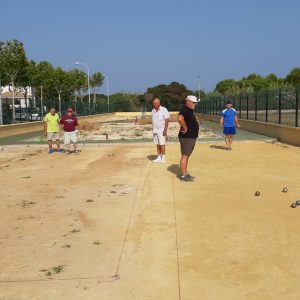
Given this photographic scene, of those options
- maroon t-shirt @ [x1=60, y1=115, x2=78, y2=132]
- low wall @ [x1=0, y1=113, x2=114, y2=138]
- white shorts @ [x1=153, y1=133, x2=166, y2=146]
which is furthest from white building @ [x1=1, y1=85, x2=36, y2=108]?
white shorts @ [x1=153, y1=133, x2=166, y2=146]

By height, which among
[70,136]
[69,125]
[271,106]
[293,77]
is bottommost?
[70,136]

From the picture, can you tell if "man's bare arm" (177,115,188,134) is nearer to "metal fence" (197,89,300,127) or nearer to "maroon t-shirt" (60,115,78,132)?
"maroon t-shirt" (60,115,78,132)

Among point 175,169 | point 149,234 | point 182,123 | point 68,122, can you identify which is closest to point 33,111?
point 68,122

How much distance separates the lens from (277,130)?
1914cm

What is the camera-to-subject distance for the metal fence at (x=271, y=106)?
677 inches

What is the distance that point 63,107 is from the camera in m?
37.8

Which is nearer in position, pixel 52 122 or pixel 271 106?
pixel 52 122

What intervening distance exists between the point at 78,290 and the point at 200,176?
6.29m

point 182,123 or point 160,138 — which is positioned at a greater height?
point 182,123

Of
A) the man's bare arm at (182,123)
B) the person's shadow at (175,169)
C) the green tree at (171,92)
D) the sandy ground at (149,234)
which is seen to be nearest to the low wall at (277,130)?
the sandy ground at (149,234)

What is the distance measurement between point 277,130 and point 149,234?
14606 millimetres

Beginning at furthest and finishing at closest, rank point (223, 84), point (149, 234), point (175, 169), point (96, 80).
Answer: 1. point (223, 84)
2. point (96, 80)
3. point (175, 169)
4. point (149, 234)

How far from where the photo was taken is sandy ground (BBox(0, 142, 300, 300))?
415 centimetres

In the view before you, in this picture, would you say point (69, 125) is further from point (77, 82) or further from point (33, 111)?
point (77, 82)
